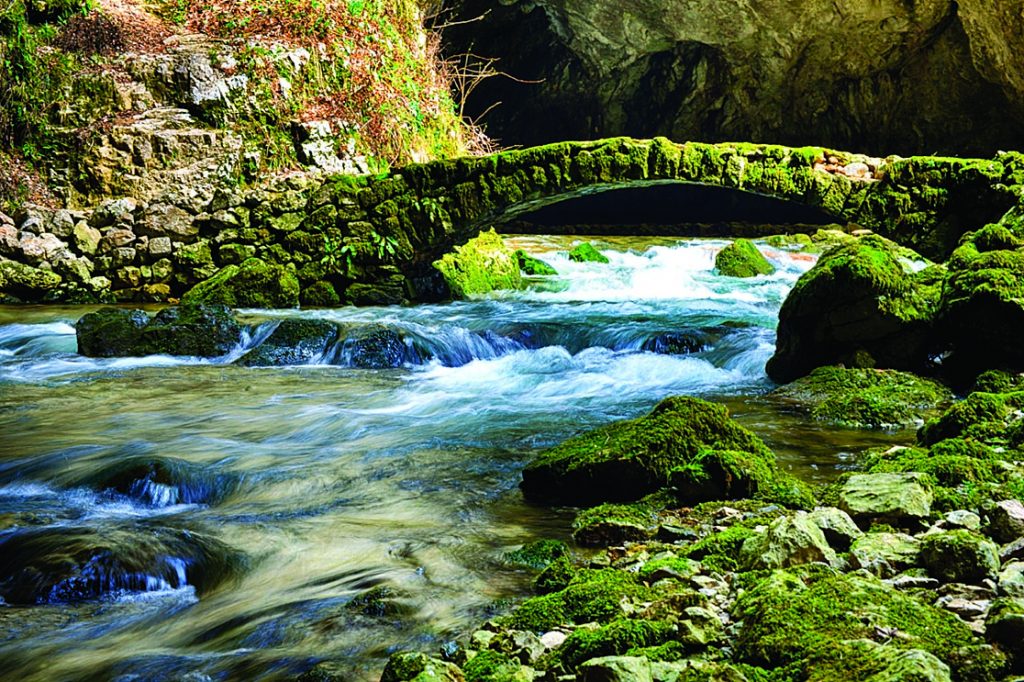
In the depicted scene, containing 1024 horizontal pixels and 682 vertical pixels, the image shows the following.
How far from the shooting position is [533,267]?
15750mm

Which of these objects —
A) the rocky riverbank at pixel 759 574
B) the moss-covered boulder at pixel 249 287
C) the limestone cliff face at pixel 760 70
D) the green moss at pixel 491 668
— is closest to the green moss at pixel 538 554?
the rocky riverbank at pixel 759 574

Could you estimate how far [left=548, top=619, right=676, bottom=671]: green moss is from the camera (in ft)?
7.97

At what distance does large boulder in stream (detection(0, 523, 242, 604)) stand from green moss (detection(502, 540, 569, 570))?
1.14 meters

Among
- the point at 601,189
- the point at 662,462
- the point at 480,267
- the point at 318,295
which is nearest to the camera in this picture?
the point at 662,462

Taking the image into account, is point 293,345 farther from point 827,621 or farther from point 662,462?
point 827,621

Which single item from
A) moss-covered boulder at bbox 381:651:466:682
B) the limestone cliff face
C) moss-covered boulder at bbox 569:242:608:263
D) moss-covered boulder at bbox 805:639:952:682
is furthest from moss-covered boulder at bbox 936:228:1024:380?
moss-covered boulder at bbox 569:242:608:263

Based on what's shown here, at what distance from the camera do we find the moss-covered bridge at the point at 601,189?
1099 cm

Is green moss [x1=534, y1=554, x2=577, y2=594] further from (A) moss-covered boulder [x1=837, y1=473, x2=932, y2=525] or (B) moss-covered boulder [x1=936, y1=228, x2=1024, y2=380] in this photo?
(B) moss-covered boulder [x1=936, y1=228, x2=1024, y2=380]

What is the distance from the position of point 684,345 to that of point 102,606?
23.0 feet

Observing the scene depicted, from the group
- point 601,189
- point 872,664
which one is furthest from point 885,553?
point 601,189

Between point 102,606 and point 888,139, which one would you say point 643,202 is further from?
point 102,606

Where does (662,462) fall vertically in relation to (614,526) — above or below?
above

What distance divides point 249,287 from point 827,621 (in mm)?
11027

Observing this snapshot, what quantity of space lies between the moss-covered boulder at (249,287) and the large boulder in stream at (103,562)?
28.8 ft
